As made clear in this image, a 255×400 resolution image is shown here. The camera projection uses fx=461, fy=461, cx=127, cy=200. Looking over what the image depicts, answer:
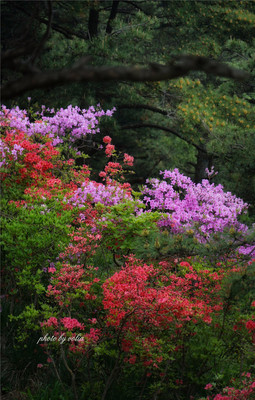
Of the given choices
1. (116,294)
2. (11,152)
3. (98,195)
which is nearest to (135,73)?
(116,294)

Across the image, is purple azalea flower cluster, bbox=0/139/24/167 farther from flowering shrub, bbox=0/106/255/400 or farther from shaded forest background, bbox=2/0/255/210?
shaded forest background, bbox=2/0/255/210

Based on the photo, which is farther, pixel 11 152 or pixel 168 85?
pixel 168 85

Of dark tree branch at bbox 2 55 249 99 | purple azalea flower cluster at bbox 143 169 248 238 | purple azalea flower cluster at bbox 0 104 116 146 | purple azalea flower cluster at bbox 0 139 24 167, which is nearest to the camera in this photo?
dark tree branch at bbox 2 55 249 99

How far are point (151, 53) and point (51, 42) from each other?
5.28m

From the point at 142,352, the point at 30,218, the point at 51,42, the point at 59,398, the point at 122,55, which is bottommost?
the point at 59,398

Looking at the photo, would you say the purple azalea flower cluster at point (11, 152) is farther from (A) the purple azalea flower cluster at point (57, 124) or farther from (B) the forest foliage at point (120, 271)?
(A) the purple azalea flower cluster at point (57, 124)

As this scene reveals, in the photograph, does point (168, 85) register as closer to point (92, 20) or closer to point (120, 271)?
point (92, 20)

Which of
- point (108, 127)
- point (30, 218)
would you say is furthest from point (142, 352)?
point (108, 127)

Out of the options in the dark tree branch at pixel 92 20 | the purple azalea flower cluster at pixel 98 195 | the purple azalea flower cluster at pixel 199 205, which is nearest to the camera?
the purple azalea flower cluster at pixel 98 195

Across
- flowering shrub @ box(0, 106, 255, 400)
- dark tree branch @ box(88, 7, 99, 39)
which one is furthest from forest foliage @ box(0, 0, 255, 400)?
dark tree branch @ box(88, 7, 99, 39)

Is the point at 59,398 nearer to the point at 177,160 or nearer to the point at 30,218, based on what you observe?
the point at 30,218

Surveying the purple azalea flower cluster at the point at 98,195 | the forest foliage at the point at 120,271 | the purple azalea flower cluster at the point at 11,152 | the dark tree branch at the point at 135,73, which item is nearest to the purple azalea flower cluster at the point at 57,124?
the forest foliage at the point at 120,271

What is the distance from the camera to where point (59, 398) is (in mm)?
4852

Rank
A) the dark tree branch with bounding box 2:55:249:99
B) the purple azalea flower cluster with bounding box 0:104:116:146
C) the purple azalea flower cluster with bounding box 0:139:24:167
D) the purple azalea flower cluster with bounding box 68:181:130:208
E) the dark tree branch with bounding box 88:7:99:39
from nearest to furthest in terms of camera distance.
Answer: the dark tree branch with bounding box 2:55:249:99, the purple azalea flower cluster with bounding box 68:181:130:208, the purple azalea flower cluster with bounding box 0:139:24:167, the purple azalea flower cluster with bounding box 0:104:116:146, the dark tree branch with bounding box 88:7:99:39
